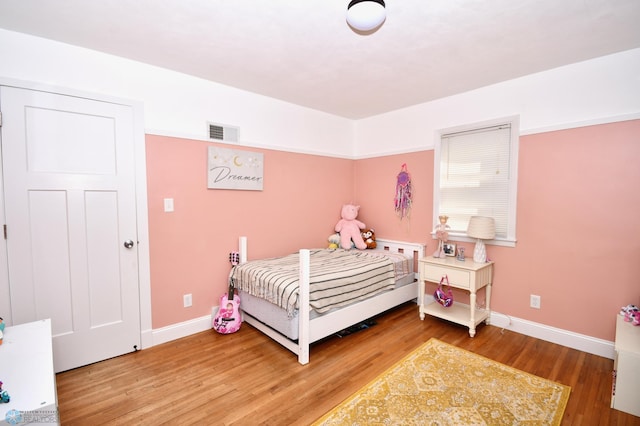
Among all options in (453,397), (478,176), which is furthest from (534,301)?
(453,397)

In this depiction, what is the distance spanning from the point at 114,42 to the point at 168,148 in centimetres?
86

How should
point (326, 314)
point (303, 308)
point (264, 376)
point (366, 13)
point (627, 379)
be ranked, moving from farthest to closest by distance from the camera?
point (326, 314) < point (303, 308) < point (264, 376) < point (627, 379) < point (366, 13)

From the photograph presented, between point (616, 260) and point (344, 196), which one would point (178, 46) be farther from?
point (616, 260)

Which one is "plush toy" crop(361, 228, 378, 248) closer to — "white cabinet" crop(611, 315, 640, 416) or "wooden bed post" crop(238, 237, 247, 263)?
"wooden bed post" crop(238, 237, 247, 263)

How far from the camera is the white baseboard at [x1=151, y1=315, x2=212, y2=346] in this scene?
271cm

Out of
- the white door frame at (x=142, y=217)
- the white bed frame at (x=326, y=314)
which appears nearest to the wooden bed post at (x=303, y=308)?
the white bed frame at (x=326, y=314)

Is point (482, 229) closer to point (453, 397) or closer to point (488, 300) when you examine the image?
point (488, 300)

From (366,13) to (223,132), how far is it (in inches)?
76.3

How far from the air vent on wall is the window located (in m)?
2.30

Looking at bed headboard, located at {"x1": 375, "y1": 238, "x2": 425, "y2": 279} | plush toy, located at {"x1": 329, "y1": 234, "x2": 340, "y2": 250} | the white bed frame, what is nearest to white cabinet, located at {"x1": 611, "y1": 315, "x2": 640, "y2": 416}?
the white bed frame

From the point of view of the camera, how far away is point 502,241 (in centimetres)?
302

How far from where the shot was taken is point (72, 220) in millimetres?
2305

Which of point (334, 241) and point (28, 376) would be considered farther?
point (334, 241)

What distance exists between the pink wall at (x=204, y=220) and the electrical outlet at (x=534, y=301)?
8.00 ft
